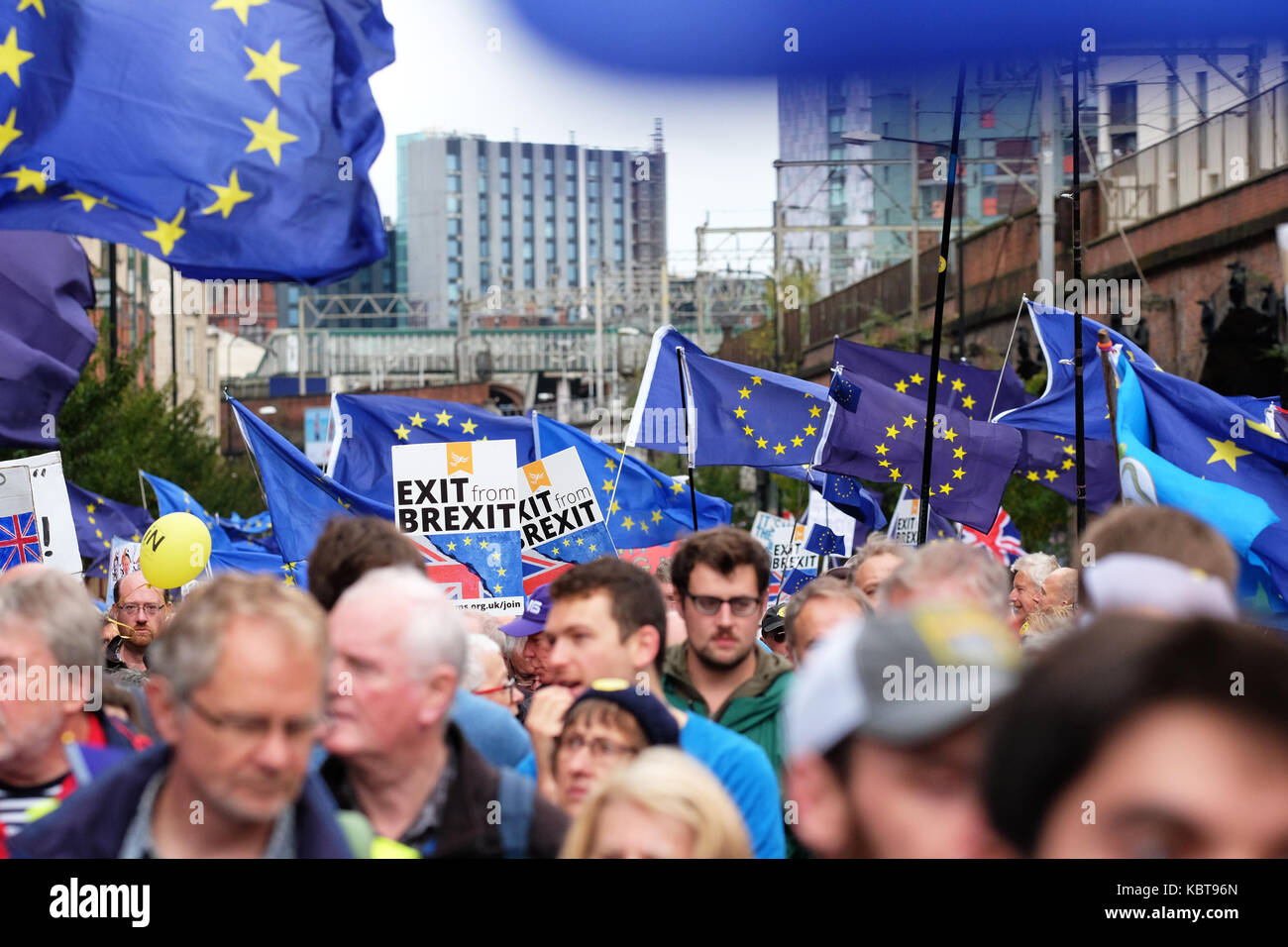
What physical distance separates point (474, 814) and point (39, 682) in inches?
41.5

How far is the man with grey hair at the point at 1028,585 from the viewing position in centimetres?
925

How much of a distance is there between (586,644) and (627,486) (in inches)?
402

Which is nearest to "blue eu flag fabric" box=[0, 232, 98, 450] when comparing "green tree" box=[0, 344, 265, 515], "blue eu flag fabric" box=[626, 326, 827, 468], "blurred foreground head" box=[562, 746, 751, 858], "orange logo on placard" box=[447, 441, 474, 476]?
"orange logo on placard" box=[447, 441, 474, 476]

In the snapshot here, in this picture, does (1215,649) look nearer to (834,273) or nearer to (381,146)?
(381,146)

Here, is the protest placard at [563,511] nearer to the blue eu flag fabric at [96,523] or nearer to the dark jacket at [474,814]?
the blue eu flag fabric at [96,523]

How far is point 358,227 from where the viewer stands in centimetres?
697

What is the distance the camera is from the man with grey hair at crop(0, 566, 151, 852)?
369 cm

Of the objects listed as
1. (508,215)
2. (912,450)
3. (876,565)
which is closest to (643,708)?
(876,565)

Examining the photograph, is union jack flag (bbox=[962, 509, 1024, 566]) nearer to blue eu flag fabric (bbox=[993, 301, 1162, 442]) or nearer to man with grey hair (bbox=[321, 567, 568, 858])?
blue eu flag fabric (bbox=[993, 301, 1162, 442])

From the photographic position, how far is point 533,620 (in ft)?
26.3

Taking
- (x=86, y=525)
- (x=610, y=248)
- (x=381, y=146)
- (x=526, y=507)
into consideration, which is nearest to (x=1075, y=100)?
(x=381, y=146)

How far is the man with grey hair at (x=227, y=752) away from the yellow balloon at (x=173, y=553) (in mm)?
6493

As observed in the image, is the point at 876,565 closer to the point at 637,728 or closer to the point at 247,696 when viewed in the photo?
the point at 637,728

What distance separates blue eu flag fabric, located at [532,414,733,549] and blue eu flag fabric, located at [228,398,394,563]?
8.12 ft
